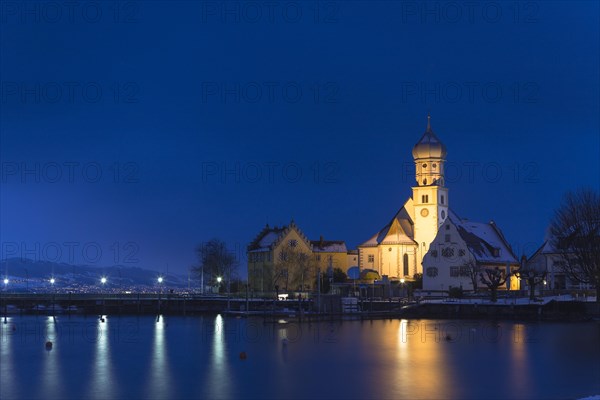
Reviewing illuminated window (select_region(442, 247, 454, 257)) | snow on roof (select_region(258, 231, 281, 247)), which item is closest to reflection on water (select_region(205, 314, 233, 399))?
illuminated window (select_region(442, 247, 454, 257))

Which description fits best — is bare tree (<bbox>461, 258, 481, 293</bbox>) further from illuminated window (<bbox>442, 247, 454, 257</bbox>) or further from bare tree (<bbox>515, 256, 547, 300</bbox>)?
bare tree (<bbox>515, 256, 547, 300</bbox>)

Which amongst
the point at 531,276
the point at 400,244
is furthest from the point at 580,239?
the point at 400,244

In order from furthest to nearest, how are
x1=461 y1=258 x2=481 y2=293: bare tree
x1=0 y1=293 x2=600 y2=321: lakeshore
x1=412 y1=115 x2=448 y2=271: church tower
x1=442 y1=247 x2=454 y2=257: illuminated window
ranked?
x1=412 y1=115 x2=448 y2=271: church tower
x1=442 y1=247 x2=454 y2=257: illuminated window
x1=461 y1=258 x2=481 y2=293: bare tree
x1=0 y1=293 x2=600 y2=321: lakeshore

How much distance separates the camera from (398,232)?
139750 millimetres

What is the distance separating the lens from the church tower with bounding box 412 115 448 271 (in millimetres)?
141750

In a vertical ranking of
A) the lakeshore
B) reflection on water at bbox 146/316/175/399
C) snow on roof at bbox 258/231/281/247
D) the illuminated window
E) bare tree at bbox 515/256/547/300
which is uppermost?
snow on roof at bbox 258/231/281/247

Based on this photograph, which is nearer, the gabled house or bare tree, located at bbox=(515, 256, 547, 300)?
bare tree, located at bbox=(515, 256, 547, 300)

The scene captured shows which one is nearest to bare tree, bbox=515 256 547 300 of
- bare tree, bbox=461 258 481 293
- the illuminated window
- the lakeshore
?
the lakeshore

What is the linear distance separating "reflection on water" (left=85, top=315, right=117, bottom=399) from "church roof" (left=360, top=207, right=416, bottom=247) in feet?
225

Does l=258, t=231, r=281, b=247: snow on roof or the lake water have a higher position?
l=258, t=231, r=281, b=247: snow on roof

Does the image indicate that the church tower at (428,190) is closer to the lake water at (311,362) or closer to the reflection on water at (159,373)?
the lake water at (311,362)

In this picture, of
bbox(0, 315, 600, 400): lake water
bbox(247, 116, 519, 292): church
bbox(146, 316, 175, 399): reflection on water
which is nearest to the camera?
bbox(146, 316, 175, 399): reflection on water

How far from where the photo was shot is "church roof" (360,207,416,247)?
5472 inches

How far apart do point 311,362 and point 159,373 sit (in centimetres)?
926
